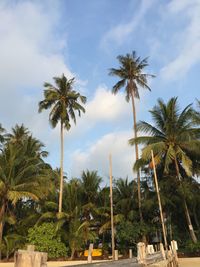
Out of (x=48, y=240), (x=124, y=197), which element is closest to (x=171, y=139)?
(x=124, y=197)

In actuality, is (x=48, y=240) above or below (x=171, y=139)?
below

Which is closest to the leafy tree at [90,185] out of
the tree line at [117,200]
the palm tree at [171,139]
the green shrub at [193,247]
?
the tree line at [117,200]

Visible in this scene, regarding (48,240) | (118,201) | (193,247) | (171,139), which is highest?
(171,139)

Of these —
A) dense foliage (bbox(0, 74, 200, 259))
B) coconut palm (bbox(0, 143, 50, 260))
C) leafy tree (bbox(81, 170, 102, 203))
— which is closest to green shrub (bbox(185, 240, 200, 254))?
dense foliage (bbox(0, 74, 200, 259))

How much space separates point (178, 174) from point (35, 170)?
43.1 feet

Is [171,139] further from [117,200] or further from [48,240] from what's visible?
[48,240]

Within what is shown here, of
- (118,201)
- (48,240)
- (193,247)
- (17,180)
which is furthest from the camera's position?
(118,201)

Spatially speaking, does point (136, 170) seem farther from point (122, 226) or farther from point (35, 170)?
point (35, 170)

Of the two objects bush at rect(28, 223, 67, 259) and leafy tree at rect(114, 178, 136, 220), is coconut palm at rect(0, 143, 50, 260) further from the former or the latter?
leafy tree at rect(114, 178, 136, 220)

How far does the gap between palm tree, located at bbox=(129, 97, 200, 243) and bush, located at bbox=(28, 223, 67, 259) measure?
31.2 ft

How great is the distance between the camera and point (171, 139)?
98.0 feet

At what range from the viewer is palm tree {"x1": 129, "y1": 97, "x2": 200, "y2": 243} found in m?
28.7

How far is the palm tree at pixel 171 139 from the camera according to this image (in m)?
28.7

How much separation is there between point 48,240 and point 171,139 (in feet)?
45.5
